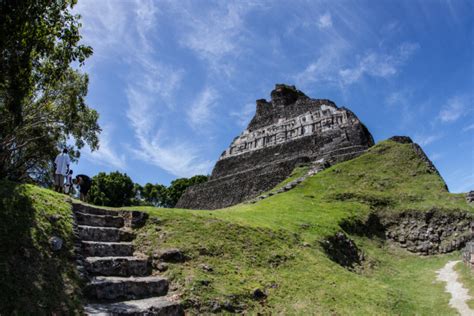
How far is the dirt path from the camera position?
315 inches

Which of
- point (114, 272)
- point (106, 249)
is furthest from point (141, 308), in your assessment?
point (106, 249)

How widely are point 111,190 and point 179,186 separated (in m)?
11.8

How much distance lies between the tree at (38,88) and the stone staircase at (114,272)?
3873 mm

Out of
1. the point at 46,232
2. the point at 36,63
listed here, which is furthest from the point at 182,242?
the point at 36,63

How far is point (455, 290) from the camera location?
9289 mm

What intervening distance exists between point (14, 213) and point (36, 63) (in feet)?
24.7

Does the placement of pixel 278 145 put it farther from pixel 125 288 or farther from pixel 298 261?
pixel 125 288

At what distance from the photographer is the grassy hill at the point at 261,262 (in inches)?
237

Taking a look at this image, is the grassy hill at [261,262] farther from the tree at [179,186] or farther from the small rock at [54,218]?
the tree at [179,186]

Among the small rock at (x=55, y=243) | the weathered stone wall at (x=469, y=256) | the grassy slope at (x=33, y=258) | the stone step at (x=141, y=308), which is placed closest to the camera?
the grassy slope at (x=33, y=258)

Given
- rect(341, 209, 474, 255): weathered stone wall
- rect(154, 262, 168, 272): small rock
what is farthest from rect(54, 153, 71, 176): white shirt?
rect(341, 209, 474, 255): weathered stone wall

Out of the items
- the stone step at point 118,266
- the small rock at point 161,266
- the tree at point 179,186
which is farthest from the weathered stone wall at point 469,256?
the tree at point 179,186

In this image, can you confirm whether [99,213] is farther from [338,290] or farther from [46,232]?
[338,290]

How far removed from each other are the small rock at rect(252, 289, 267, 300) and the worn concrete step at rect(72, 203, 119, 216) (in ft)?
13.8
